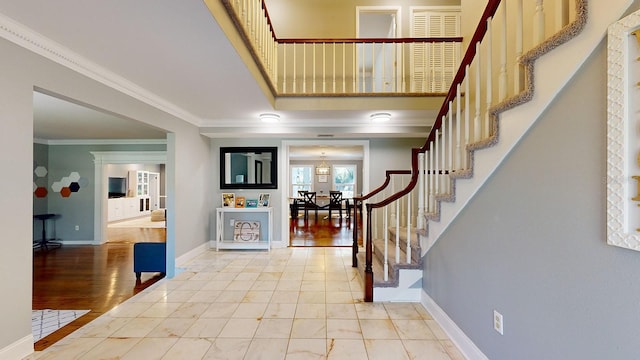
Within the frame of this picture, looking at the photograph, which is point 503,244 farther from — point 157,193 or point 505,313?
point 157,193

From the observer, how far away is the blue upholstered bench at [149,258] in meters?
3.51

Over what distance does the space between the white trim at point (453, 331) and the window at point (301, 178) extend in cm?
862

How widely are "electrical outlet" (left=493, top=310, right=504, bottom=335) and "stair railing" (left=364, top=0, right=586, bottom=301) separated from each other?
0.78m

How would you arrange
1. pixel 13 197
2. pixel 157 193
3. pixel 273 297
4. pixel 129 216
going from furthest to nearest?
pixel 157 193 < pixel 129 216 < pixel 273 297 < pixel 13 197

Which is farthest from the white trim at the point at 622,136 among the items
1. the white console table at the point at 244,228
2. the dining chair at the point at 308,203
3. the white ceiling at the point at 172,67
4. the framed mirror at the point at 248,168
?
the dining chair at the point at 308,203

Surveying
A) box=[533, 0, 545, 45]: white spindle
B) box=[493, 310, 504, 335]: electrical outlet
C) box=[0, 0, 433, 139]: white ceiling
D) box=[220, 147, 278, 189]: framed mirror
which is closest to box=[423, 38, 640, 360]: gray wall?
box=[493, 310, 504, 335]: electrical outlet

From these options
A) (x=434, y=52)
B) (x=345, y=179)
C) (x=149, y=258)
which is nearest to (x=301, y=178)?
(x=345, y=179)

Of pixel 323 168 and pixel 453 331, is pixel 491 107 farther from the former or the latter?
pixel 323 168

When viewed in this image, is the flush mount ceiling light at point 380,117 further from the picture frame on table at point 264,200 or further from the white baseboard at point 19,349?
the white baseboard at point 19,349

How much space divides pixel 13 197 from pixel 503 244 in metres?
3.04

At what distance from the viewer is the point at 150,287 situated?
10.2 feet

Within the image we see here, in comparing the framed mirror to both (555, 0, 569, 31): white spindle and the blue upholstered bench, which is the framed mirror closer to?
the blue upholstered bench

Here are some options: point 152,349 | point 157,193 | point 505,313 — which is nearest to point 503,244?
point 505,313

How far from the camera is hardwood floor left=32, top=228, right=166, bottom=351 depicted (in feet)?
8.90
